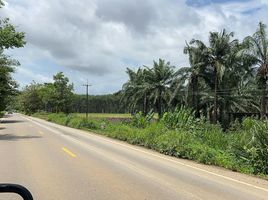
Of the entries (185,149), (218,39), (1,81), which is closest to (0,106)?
(1,81)

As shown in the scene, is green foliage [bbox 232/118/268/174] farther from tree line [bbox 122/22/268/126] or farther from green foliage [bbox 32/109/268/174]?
tree line [bbox 122/22/268/126]

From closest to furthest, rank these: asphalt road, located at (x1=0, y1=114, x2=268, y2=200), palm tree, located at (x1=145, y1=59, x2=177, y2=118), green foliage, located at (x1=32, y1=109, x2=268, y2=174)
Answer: asphalt road, located at (x1=0, y1=114, x2=268, y2=200) → green foliage, located at (x1=32, y1=109, x2=268, y2=174) → palm tree, located at (x1=145, y1=59, x2=177, y2=118)

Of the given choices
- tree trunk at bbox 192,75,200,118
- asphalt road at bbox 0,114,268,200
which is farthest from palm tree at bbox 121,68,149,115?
asphalt road at bbox 0,114,268,200

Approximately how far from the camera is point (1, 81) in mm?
63281

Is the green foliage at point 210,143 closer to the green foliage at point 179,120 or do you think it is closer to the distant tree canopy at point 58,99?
the green foliage at point 179,120

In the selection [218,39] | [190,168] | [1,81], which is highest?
[218,39]

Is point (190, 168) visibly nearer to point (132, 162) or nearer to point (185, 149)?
point (132, 162)

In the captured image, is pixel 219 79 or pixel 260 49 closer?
pixel 260 49

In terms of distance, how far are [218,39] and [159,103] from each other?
777 inches

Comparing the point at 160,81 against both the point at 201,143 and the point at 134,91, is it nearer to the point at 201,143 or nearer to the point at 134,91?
the point at 134,91

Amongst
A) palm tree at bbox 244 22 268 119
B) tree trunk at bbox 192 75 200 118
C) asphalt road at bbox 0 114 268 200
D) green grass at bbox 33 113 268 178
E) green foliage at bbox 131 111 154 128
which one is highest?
palm tree at bbox 244 22 268 119

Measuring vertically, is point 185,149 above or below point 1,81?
below

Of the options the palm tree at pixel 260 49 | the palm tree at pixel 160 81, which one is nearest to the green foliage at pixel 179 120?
the palm tree at pixel 260 49

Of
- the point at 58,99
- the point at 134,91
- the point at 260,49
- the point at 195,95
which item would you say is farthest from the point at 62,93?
the point at 260,49
